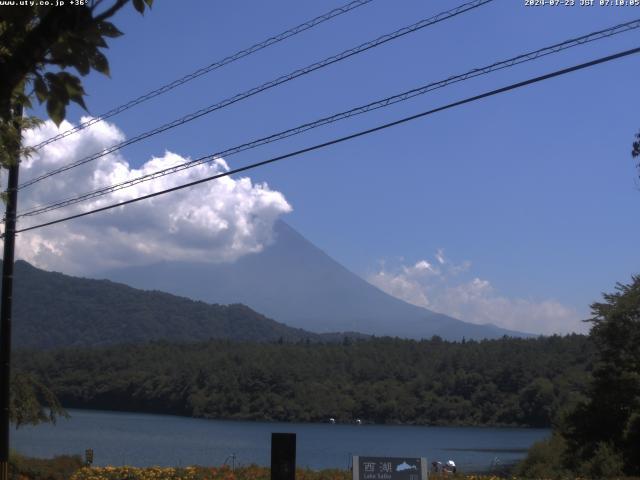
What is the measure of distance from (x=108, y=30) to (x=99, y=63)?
6.6 inches

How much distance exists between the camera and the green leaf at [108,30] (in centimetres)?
414

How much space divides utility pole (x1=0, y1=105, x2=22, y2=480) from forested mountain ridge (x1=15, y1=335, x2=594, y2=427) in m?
80.1

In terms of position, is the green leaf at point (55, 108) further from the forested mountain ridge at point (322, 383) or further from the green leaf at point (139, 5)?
the forested mountain ridge at point (322, 383)

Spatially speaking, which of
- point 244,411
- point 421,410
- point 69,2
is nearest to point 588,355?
point 421,410

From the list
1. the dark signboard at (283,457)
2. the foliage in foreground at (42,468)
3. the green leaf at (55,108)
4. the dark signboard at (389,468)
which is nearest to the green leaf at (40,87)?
the green leaf at (55,108)

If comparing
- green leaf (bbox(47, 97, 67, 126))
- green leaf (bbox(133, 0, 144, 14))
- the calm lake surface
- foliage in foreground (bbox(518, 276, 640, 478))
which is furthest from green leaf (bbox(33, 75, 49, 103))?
foliage in foreground (bbox(518, 276, 640, 478))

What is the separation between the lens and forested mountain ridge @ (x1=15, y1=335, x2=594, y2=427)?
96.5 meters

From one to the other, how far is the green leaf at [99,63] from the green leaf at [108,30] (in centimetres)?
10

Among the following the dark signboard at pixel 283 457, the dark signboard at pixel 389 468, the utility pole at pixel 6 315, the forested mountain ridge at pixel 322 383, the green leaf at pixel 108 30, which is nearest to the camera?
the green leaf at pixel 108 30

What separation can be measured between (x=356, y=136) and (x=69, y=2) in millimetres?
7795

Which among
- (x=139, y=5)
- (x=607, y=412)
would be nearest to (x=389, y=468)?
(x=139, y=5)

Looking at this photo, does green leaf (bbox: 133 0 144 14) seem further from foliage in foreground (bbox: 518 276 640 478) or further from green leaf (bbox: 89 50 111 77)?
foliage in foreground (bbox: 518 276 640 478)

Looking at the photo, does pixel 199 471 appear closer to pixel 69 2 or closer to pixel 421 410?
pixel 69 2

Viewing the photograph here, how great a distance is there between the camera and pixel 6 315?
15.5m
